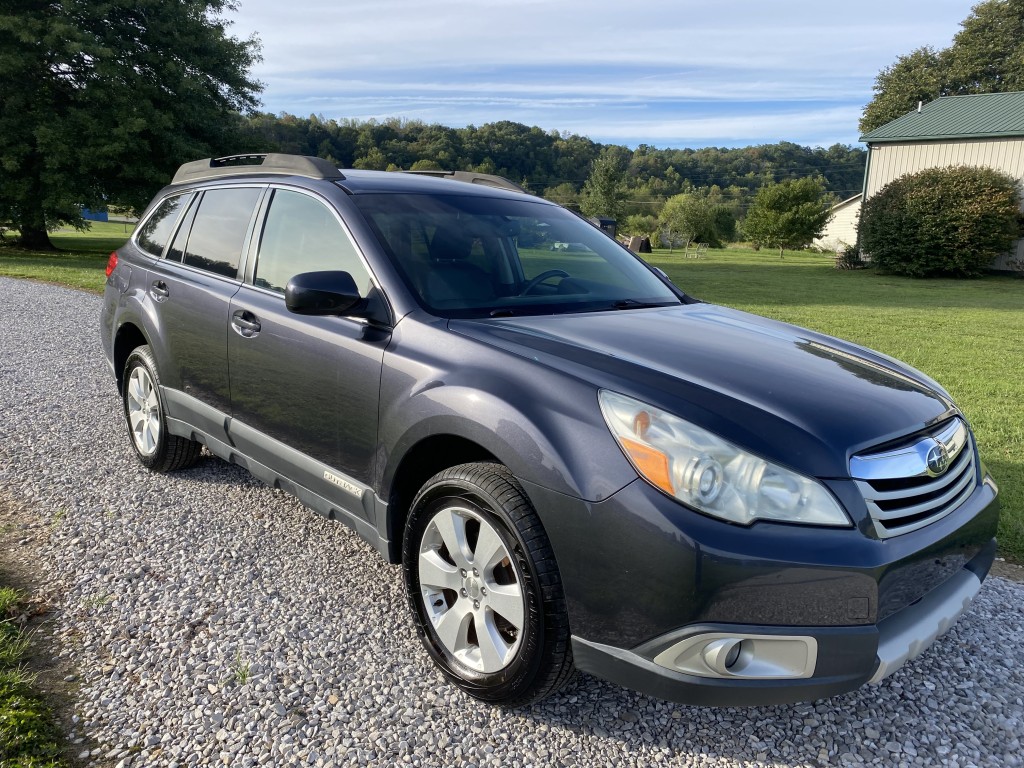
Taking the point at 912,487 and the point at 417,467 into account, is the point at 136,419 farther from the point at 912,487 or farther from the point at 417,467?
the point at 912,487

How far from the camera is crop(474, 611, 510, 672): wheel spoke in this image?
2.47 meters

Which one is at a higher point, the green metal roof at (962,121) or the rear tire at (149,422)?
the green metal roof at (962,121)

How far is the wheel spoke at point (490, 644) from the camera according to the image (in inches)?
97.4

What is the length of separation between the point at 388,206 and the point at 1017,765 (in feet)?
10.1

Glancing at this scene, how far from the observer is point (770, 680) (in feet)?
6.86

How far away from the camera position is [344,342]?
3.00 metres

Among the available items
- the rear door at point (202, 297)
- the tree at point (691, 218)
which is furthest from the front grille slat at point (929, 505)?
the tree at point (691, 218)

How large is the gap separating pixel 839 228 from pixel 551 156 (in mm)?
33488

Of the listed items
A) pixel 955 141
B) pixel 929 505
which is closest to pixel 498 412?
pixel 929 505

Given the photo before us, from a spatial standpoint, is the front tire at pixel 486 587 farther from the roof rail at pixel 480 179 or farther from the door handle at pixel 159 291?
the door handle at pixel 159 291

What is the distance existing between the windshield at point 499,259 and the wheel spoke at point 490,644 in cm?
113

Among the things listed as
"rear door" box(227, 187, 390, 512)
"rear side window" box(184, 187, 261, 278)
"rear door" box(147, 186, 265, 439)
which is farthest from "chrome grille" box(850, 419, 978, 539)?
"rear side window" box(184, 187, 261, 278)

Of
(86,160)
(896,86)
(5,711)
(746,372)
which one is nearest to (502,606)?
(746,372)

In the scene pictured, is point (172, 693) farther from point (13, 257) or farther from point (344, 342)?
point (13, 257)
